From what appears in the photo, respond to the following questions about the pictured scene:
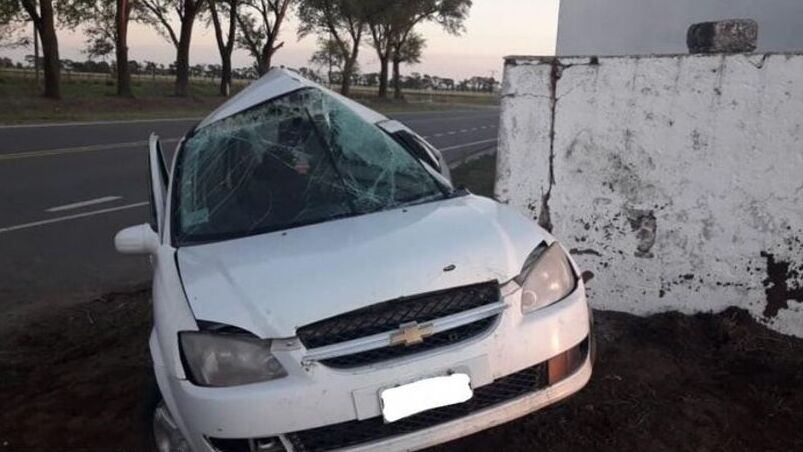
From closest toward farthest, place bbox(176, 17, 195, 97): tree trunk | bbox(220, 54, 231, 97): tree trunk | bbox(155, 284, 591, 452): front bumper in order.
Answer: bbox(155, 284, 591, 452): front bumper, bbox(176, 17, 195, 97): tree trunk, bbox(220, 54, 231, 97): tree trunk

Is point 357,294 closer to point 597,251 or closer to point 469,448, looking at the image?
point 469,448

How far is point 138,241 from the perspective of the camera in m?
3.52

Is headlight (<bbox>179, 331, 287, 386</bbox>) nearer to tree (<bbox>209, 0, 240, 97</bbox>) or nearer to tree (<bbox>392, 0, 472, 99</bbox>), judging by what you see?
tree (<bbox>209, 0, 240, 97</bbox>)

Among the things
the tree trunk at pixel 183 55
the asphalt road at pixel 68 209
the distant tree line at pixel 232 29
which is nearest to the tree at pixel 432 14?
the distant tree line at pixel 232 29

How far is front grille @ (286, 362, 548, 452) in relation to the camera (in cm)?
250

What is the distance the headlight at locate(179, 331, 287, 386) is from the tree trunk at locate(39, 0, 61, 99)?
24.8 metres

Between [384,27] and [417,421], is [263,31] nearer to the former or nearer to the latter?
[384,27]

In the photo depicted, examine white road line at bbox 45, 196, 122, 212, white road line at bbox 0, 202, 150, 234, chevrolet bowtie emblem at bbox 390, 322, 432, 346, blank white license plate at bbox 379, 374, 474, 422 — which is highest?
chevrolet bowtie emblem at bbox 390, 322, 432, 346

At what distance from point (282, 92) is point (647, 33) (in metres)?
5.17

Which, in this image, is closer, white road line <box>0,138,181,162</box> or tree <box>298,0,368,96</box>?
white road line <box>0,138,181,162</box>

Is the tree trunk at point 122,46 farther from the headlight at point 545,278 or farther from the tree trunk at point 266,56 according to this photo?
the headlight at point 545,278

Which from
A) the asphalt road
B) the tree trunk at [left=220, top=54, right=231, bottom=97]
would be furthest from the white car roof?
the tree trunk at [left=220, top=54, right=231, bottom=97]

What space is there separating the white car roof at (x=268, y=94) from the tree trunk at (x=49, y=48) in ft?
75.8

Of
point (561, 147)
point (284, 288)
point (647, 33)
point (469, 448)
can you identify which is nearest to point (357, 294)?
point (284, 288)
